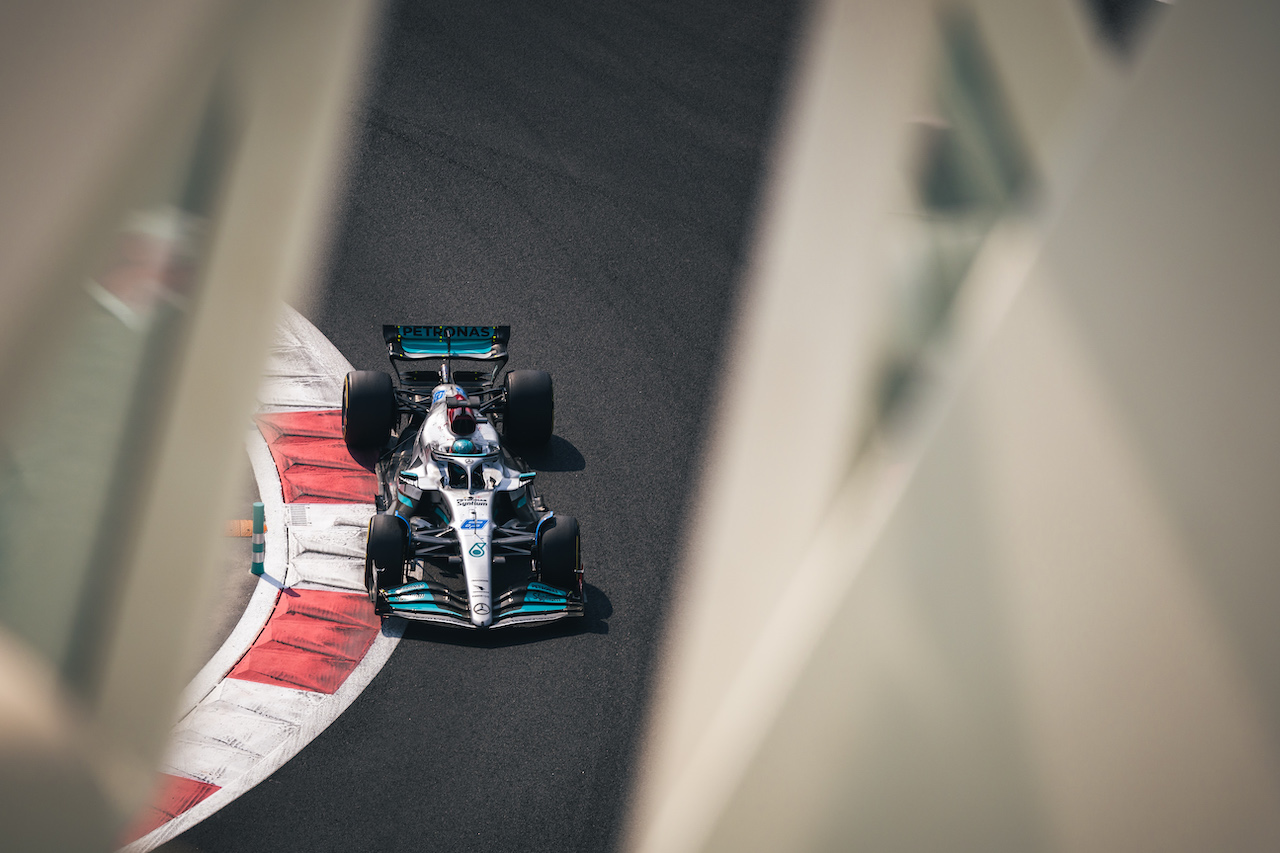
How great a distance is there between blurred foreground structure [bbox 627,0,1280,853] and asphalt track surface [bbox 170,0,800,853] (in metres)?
4.99

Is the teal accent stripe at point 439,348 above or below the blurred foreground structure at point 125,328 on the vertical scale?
below

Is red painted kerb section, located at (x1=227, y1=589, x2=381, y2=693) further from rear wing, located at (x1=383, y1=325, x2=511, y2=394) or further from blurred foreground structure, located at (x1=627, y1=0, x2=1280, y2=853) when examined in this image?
blurred foreground structure, located at (x1=627, y1=0, x2=1280, y2=853)

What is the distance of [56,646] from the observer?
2.27ft

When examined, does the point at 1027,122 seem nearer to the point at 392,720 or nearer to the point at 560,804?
the point at 560,804

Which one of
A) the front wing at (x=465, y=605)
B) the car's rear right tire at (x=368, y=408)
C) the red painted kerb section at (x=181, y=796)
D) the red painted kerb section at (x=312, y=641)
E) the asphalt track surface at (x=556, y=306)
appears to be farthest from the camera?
the car's rear right tire at (x=368, y=408)

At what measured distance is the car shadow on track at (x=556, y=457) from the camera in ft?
25.9

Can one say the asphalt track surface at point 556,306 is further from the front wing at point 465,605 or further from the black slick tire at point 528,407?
the black slick tire at point 528,407

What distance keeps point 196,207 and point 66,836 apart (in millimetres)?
481

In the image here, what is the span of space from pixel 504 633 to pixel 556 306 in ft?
12.6

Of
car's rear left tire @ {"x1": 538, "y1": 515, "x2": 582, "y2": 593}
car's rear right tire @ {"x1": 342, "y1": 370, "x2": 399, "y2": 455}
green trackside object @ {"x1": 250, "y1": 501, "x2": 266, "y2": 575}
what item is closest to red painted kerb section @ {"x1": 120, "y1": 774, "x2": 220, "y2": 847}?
green trackside object @ {"x1": 250, "y1": 501, "x2": 266, "y2": 575}

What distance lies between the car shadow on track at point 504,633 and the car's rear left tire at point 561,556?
0.93ft

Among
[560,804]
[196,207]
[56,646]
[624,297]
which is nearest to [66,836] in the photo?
[56,646]

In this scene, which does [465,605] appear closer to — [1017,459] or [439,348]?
[439,348]

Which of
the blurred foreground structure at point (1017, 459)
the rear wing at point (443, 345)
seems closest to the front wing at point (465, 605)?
the rear wing at point (443, 345)
